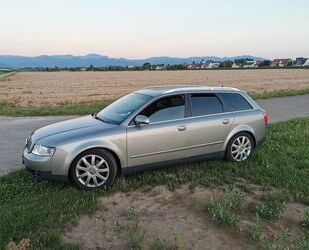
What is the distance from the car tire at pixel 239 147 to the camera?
6.94 meters

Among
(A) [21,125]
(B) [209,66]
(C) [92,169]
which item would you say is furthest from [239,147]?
(B) [209,66]

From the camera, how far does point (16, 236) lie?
4.12 m

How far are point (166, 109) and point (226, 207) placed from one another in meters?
2.10

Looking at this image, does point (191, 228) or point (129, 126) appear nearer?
point (191, 228)

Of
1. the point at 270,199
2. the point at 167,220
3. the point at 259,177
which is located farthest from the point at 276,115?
the point at 167,220

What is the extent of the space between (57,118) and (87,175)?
8416mm

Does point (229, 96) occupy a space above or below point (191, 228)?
above

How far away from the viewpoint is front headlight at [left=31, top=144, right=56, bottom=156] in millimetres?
5570

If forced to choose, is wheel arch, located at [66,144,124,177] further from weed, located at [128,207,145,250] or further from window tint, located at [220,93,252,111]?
window tint, located at [220,93,252,111]

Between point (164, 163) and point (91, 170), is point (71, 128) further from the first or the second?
point (164, 163)

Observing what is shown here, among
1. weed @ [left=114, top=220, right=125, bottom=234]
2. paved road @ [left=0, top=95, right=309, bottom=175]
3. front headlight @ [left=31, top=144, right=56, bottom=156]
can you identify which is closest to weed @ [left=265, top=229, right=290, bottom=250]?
weed @ [left=114, top=220, right=125, bottom=234]

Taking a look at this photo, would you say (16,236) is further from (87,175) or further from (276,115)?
(276,115)

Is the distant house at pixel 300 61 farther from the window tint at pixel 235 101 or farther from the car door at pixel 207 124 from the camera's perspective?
the car door at pixel 207 124

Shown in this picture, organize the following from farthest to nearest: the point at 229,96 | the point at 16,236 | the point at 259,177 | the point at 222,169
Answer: the point at 229,96, the point at 222,169, the point at 259,177, the point at 16,236
